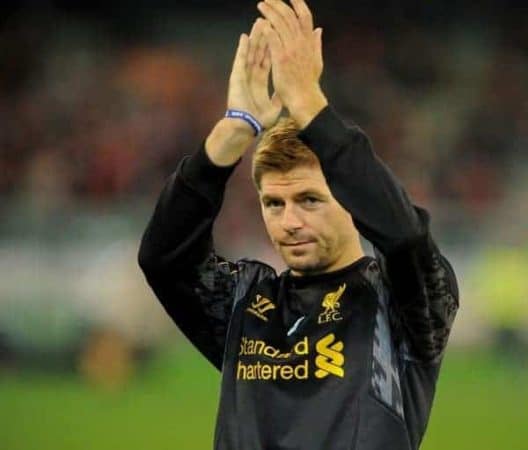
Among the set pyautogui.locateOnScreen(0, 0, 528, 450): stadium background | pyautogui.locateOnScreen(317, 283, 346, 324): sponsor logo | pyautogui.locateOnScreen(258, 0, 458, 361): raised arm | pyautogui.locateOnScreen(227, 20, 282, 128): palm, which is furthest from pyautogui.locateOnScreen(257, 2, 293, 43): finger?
pyautogui.locateOnScreen(0, 0, 528, 450): stadium background

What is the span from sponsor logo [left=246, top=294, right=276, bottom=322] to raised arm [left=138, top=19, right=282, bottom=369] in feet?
0.16

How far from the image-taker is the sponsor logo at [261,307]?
2.07 meters

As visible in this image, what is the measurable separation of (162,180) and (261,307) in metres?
4.00

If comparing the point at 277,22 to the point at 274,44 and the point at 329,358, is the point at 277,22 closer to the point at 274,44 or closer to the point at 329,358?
the point at 274,44

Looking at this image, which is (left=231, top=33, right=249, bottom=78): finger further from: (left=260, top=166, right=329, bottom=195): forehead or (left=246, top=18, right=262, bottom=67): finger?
(left=260, top=166, right=329, bottom=195): forehead

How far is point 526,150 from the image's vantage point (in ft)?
20.4

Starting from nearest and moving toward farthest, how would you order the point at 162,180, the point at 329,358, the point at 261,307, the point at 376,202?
1. the point at 376,202
2. the point at 329,358
3. the point at 261,307
4. the point at 162,180

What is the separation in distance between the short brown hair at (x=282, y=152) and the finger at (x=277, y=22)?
152 mm

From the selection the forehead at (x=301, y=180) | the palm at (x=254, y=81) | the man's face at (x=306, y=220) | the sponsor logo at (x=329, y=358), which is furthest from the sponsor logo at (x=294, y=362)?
the palm at (x=254, y=81)

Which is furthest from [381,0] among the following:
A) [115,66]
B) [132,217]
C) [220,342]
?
[220,342]

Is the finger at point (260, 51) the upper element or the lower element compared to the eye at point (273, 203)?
upper

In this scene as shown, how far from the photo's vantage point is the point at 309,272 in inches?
80.6

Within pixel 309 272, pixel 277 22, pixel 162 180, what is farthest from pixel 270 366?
pixel 162 180

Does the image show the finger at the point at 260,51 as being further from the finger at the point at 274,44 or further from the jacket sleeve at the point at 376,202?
the jacket sleeve at the point at 376,202
